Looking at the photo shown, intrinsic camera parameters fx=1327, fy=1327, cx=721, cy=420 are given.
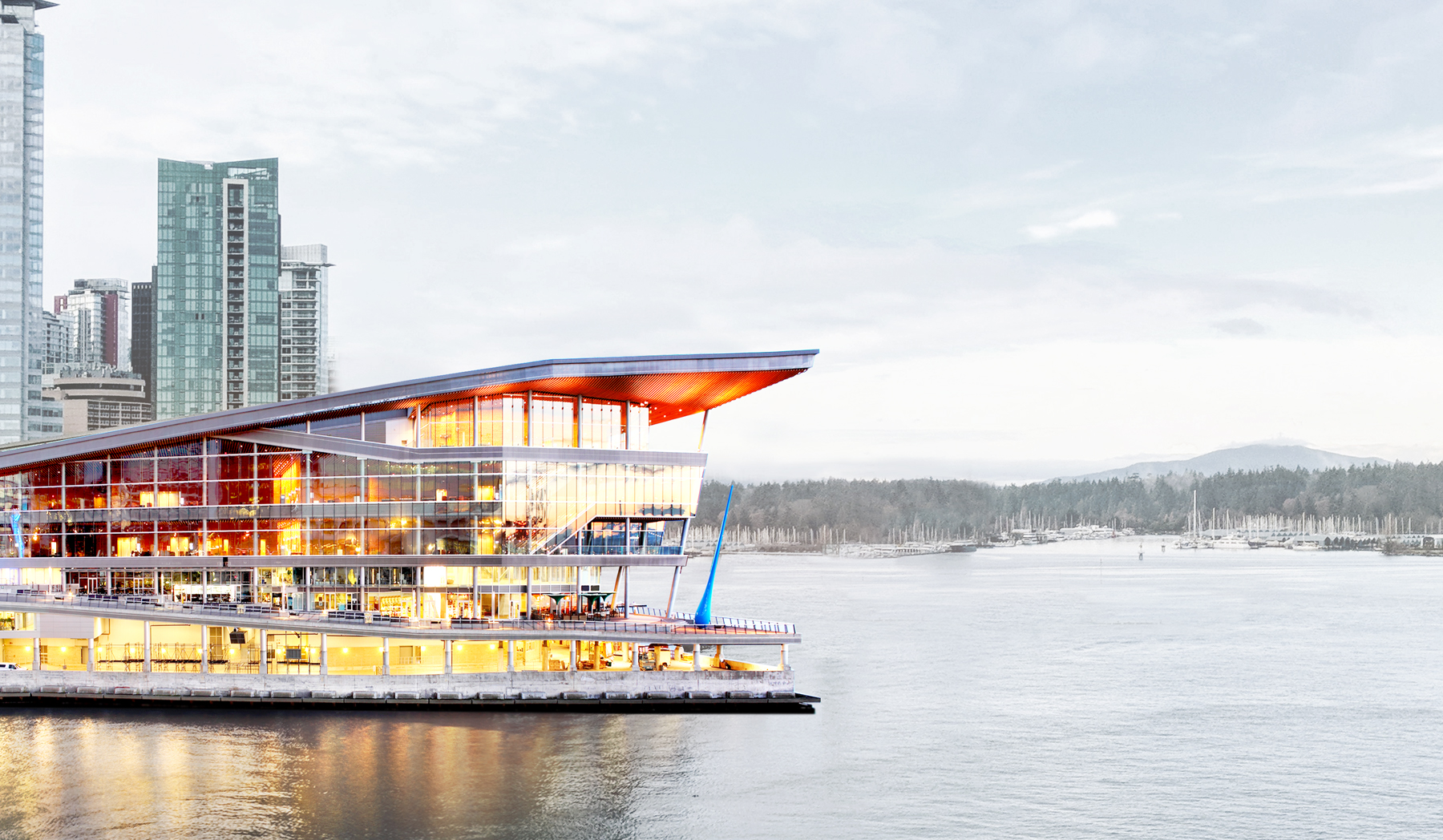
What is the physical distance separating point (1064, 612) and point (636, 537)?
302ft

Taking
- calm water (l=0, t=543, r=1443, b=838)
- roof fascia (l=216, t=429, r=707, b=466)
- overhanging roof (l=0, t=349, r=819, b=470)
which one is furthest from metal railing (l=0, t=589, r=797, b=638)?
overhanging roof (l=0, t=349, r=819, b=470)

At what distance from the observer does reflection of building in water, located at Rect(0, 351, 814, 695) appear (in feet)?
276

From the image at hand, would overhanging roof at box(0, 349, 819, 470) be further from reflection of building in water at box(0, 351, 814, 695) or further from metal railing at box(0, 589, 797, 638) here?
metal railing at box(0, 589, 797, 638)

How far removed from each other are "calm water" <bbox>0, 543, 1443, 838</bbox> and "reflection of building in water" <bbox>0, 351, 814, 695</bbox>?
22.8 feet

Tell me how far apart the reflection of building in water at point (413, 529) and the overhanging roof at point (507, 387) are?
0.17 metres

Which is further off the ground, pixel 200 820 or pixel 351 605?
pixel 351 605

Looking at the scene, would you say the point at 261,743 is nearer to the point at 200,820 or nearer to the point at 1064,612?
the point at 200,820

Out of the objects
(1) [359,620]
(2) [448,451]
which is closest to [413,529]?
(2) [448,451]

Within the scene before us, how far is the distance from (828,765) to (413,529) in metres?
33.9

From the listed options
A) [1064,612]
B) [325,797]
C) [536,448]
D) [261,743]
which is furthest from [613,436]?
[1064,612]

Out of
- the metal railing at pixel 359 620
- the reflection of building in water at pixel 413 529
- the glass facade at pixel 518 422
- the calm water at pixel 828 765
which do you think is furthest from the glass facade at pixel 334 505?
the calm water at pixel 828 765

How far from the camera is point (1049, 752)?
237ft

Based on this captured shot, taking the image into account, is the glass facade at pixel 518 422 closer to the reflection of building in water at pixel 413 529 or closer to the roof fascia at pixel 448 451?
the reflection of building in water at pixel 413 529

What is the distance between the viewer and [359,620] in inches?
3337
